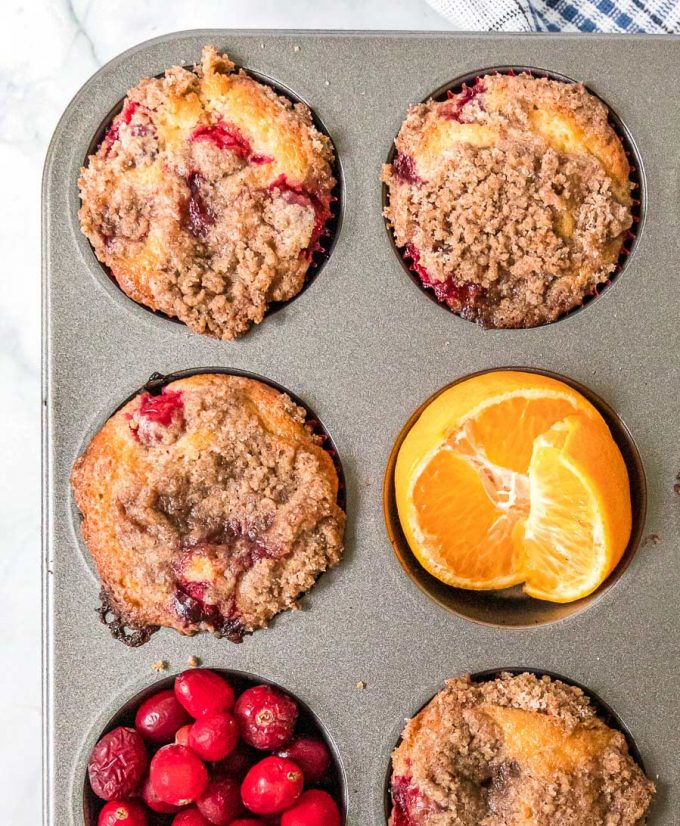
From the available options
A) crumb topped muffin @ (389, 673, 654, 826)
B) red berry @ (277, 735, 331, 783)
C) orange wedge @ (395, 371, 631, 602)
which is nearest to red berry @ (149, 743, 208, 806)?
red berry @ (277, 735, 331, 783)

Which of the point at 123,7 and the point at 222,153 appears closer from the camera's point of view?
the point at 222,153

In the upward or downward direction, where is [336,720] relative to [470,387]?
downward

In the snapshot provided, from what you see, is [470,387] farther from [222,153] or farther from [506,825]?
[506,825]

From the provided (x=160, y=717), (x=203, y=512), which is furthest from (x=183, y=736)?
(x=203, y=512)

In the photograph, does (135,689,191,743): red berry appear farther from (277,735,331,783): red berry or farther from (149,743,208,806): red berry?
(277,735,331,783): red berry

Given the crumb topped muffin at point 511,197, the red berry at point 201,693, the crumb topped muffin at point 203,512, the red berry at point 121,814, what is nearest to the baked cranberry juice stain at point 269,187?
the crumb topped muffin at point 511,197

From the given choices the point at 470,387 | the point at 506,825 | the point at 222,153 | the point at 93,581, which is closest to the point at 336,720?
the point at 506,825

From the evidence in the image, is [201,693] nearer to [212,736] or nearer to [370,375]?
[212,736]
